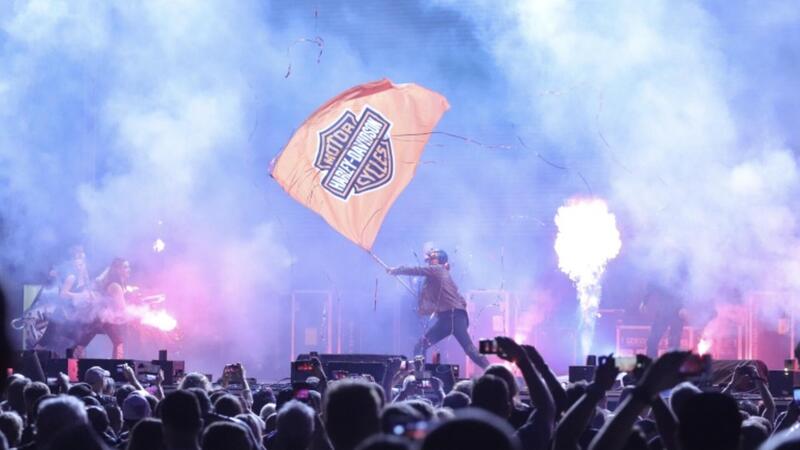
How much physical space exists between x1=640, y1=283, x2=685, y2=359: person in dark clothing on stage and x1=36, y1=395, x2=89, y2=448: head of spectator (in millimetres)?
13809

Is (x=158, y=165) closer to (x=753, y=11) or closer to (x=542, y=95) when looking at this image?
(x=542, y=95)

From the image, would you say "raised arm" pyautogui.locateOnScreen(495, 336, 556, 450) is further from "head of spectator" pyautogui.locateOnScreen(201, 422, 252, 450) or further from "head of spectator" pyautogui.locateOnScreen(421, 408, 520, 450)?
"head of spectator" pyautogui.locateOnScreen(421, 408, 520, 450)

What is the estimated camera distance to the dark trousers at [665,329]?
1736 centimetres

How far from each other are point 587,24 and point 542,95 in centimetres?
138

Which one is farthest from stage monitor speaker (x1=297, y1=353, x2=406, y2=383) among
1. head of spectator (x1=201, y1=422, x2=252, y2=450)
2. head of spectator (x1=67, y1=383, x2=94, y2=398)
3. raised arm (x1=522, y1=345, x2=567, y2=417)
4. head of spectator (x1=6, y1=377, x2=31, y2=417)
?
head of spectator (x1=201, y1=422, x2=252, y2=450)

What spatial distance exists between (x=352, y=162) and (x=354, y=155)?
100 millimetres

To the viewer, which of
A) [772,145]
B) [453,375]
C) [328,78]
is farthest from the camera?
[328,78]

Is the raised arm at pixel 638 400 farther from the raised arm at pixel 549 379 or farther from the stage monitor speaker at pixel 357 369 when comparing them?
the stage monitor speaker at pixel 357 369

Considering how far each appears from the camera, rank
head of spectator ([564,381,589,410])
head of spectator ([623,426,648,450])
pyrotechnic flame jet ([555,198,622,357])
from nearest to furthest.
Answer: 1. head of spectator ([623,426,648,450])
2. head of spectator ([564,381,589,410])
3. pyrotechnic flame jet ([555,198,622,357])

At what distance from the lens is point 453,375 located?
11.2 m

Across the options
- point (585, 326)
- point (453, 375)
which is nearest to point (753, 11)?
point (585, 326)

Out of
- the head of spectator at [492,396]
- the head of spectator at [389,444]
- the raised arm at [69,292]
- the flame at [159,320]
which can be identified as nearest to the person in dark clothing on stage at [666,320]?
the flame at [159,320]

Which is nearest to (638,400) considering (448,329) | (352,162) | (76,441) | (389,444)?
(389,444)

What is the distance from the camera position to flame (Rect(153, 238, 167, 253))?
66.4 ft
